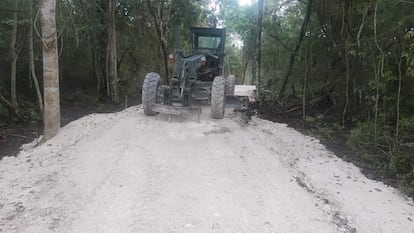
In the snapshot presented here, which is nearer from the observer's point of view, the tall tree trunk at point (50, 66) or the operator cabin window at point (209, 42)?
the tall tree trunk at point (50, 66)

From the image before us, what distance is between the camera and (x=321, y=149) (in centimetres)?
716

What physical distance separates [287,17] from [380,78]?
19.8 ft

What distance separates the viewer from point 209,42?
1115 cm

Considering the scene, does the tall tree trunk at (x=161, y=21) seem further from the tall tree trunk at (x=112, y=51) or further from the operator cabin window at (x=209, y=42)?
the operator cabin window at (x=209, y=42)

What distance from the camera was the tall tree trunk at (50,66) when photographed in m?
6.74

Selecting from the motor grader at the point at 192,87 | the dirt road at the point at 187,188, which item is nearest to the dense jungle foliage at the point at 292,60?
the dirt road at the point at 187,188

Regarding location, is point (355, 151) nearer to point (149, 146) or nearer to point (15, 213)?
point (149, 146)

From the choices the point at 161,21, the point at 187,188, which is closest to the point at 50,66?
the point at 187,188

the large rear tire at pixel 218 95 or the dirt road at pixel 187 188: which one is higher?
the large rear tire at pixel 218 95

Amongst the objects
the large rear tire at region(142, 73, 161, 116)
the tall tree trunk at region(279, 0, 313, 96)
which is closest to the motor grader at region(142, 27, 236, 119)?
the large rear tire at region(142, 73, 161, 116)

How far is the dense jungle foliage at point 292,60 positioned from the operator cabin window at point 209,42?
127 cm

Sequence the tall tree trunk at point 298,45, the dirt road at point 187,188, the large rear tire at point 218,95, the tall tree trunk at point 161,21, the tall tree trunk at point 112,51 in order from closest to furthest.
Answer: the dirt road at point 187,188 → the large rear tire at point 218,95 → the tall tree trunk at point 298,45 → the tall tree trunk at point 112,51 → the tall tree trunk at point 161,21

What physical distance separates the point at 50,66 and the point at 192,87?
3.36 meters

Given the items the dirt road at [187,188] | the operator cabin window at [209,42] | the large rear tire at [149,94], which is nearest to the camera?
the dirt road at [187,188]
